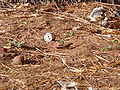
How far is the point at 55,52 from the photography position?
3.20 meters

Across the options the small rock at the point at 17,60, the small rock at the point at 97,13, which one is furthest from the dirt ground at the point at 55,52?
the small rock at the point at 97,13

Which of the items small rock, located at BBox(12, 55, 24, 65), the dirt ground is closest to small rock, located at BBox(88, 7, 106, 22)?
the dirt ground

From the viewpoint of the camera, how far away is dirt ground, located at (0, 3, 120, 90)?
2.58 metres

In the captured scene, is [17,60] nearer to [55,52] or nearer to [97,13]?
[55,52]

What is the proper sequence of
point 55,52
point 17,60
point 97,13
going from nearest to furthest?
point 17,60, point 55,52, point 97,13

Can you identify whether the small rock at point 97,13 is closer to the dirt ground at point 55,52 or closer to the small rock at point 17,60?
the dirt ground at point 55,52

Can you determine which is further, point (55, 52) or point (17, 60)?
point (55, 52)

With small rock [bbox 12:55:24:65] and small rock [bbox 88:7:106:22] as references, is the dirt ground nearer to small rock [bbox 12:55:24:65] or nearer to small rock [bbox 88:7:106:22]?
small rock [bbox 12:55:24:65]

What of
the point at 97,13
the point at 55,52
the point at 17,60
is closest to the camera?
the point at 17,60

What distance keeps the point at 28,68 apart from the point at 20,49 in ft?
1.64

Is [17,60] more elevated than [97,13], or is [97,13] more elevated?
[97,13]

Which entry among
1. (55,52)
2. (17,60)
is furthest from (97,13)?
(17,60)

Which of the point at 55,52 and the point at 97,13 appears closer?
the point at 55,52

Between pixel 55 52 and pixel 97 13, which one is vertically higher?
pixel 97 13
